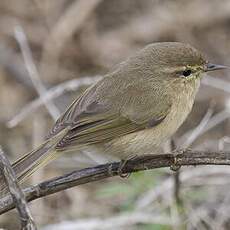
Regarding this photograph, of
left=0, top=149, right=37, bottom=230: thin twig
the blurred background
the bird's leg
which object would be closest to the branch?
the bird's leg

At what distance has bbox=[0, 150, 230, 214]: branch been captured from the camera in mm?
3334

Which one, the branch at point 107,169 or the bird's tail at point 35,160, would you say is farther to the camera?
the bird's tail at point 35,160

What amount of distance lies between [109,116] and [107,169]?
48cm

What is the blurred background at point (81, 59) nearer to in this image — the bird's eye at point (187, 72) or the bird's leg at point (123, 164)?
the bird's eye at point (187, 72)

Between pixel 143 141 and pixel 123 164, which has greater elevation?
pixel 143 141

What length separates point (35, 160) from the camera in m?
3.88

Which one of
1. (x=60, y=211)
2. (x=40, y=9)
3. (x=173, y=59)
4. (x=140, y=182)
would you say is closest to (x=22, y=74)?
(x=40, y=9)

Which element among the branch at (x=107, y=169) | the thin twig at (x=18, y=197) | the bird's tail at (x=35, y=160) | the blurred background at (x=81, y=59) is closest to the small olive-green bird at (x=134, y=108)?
the bird's tail at (x=35, y=160)

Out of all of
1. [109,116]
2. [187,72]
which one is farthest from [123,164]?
[187,72]

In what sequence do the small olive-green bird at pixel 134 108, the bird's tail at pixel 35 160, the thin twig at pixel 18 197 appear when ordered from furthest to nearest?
1. the small olive-green bird at pixel 134 108
2. the bird's tail at pixel 35 160
3. the thin twig at pixel 18 197

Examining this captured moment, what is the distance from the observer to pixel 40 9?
8.34 m

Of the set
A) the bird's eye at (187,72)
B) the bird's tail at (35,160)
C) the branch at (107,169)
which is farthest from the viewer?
the bird's eye at (187,72)

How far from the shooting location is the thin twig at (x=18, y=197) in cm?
290

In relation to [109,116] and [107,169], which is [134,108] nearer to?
[109,116]
